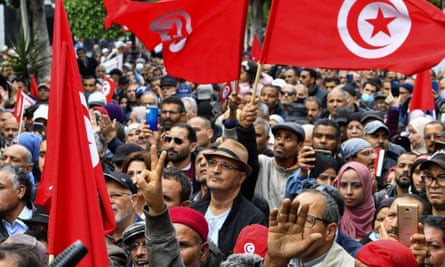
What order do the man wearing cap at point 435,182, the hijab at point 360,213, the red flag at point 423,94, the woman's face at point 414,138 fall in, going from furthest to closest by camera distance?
the red flag at point 423,94, the woman's face at point 414,138, the hijab at point 360,213, the man wearing cap at point 435,182

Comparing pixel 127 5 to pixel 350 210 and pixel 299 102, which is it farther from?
pixel 299 102

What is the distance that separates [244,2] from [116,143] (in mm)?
3119

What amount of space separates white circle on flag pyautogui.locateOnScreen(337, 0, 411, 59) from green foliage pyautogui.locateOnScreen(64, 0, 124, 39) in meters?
33.6

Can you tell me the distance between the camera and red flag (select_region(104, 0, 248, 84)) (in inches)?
309

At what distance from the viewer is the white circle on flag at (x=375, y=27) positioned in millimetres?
7078

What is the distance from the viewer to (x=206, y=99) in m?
14.7

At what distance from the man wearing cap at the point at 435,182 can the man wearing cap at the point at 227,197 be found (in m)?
1.22

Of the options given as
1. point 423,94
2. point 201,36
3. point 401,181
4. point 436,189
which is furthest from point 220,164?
point 423,94

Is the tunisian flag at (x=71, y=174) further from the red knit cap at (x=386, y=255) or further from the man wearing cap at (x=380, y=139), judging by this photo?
the man wearing cap at (x=380, y=139)

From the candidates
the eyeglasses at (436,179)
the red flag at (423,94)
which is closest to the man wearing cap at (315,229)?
the eyeglasses at (436,179)

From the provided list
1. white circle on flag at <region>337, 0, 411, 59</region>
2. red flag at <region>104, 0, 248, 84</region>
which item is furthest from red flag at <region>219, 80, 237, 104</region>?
white circle on flag at <region>337, 0, 411, 59</region>

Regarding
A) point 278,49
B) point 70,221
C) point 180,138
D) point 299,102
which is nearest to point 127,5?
point 180,138

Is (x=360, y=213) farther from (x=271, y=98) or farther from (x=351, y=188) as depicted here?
(x=271, y=98)

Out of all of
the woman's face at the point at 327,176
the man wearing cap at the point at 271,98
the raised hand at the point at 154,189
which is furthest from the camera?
the man wearing cap at the point at 271,98
